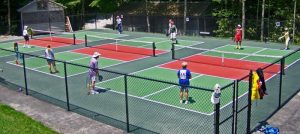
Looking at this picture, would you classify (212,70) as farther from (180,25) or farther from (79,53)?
(180,25)

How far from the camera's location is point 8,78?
21.6m

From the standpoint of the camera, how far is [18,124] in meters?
13.3

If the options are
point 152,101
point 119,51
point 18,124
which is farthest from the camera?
point 119,51

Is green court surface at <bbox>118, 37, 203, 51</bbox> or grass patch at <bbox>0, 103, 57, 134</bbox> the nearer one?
grass patch at <bbox>0, 103, 57, 134</bbox>

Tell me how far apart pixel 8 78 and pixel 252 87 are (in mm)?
14616

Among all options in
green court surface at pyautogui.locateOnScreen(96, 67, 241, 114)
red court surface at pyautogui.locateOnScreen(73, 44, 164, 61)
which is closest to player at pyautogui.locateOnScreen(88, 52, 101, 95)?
green court surface at pyautogui.locateOnScreen(96, 67, 241, 114)

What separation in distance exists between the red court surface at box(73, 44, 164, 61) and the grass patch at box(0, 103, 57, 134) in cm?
1281

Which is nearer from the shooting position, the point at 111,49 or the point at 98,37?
the point at 111,49

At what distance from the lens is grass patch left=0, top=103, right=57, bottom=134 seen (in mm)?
12461

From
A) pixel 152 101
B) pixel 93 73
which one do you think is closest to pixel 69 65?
pixel 93 73

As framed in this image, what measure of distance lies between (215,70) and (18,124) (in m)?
12.8

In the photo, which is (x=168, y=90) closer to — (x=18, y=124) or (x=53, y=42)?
(x=18, y=124)

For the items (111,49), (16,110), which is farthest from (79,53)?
(16,110)

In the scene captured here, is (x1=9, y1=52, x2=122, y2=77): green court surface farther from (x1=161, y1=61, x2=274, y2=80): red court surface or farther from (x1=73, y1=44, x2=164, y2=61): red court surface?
(x1=161, y1=61, x2=274, y2=80): red court surface
